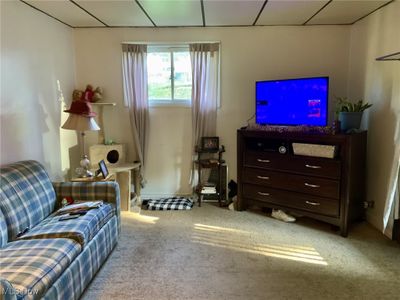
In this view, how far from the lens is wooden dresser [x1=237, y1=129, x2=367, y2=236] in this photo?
3111 millimetres

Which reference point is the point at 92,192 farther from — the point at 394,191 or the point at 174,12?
the point at 394,191

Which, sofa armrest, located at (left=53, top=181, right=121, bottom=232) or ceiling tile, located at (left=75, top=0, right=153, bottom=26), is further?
ceiling tile, located at (left=75, top=0, right=153, bottom=26)

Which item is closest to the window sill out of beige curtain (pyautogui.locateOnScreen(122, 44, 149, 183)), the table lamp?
beige curtain (pyautogui.locateOnScreen(122, 44, 149, 183))

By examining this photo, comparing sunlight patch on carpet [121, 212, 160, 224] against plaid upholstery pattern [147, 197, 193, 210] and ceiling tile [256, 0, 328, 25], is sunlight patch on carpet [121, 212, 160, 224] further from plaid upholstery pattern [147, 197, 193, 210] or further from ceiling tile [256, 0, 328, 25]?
ceiling tile [256, 0, 328, 25]

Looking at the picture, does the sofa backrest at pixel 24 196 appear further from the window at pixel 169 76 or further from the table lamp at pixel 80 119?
the window at pixel 169 76

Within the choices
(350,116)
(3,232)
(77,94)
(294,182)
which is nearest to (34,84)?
(77,94)

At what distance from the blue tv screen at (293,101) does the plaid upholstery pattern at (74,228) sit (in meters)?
2.16

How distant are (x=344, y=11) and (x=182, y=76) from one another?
1976 millimetres

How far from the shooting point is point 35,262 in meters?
1.80

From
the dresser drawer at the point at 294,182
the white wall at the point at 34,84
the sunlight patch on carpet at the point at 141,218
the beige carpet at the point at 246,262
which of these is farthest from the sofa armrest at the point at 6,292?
the dresser drawer at the point at 294,182

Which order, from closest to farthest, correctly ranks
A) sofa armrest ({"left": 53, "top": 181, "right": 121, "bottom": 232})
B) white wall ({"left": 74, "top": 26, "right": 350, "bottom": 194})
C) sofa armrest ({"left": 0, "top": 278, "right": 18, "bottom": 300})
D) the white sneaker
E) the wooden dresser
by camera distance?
sofa armrest ({"left": 0, "top": 278, "right": 18, "bottom": 300})
sofa armrest ({"left": 53, "top": 181, "right": 121, "bottom": 232})
the wooden dresser
the white sneaker
white wall ({"left": 74, "top": 26, "right": 350, "bottom": 194})

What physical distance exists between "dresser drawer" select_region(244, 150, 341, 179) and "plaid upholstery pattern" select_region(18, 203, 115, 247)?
179cm

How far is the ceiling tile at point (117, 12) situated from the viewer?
121 inches

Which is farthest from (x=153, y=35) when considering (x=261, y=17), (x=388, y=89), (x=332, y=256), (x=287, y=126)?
(x=332, y=256)
